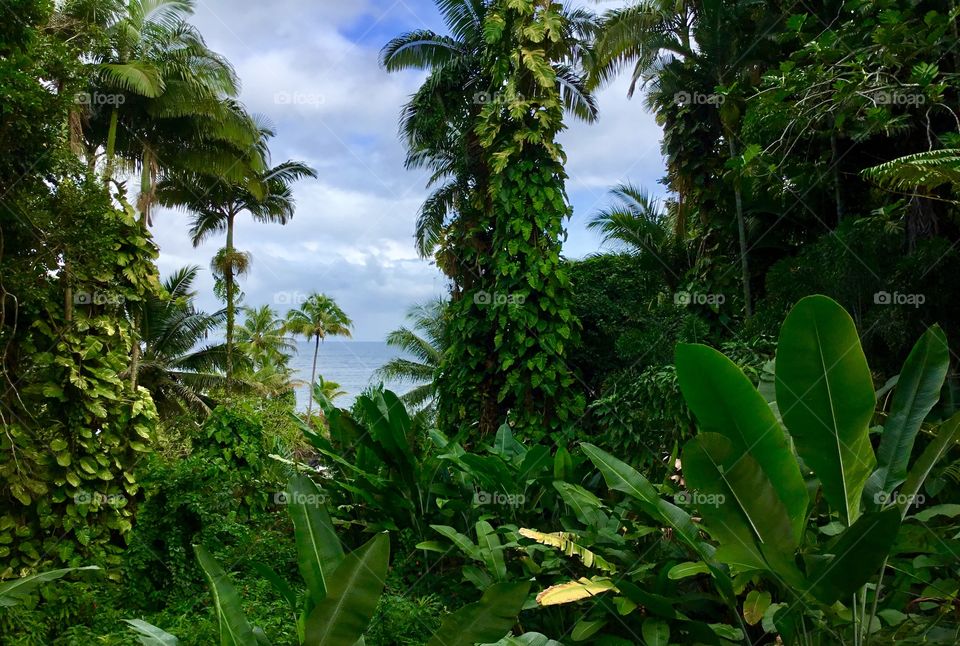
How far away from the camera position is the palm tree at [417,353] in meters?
19.1

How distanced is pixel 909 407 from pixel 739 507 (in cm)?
93

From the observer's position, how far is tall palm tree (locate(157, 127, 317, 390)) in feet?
55.7

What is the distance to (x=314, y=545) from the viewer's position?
272 centimetres

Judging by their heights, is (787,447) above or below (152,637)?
above

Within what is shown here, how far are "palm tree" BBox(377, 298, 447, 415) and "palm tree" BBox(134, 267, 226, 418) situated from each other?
4.63 metres

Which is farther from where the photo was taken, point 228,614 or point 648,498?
point 648,498

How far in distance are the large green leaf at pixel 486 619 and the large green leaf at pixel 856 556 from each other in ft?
3.20

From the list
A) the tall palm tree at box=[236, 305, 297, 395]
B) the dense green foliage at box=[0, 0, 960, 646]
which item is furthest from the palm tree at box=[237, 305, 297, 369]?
the dense green foliage at box=[0, 0, 960, 646]

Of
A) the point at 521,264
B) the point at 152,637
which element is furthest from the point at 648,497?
the point at 521,264

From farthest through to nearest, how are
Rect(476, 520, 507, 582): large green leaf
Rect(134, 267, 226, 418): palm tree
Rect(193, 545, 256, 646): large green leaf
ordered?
Rect(134, 267, 226, 418): palm tree → Rect(476, 520, 507, 582): large green leaf → Rect(193, 545, 256, 646): large green leaf

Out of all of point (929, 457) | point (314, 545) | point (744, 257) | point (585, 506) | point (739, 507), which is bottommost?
point (585, 506)

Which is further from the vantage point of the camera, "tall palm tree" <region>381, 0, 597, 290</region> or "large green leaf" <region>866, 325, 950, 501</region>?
"tall palm tree" <region>381, 0, 597, 290</region>

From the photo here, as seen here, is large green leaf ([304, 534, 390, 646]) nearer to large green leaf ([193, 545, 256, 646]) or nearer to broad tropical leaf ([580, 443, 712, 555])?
large green leaf ([193, 545, 256, 646])

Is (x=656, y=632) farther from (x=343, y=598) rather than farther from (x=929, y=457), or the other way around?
(x=343, y=598)
